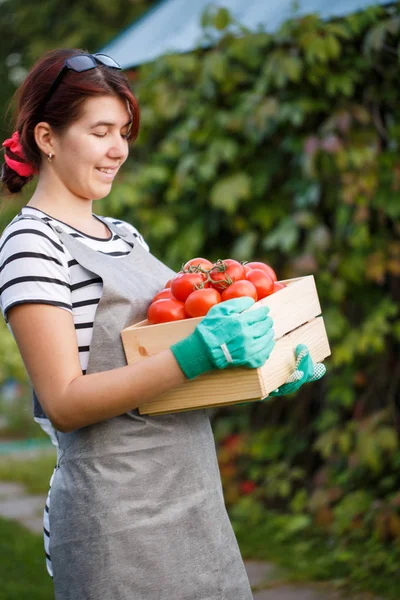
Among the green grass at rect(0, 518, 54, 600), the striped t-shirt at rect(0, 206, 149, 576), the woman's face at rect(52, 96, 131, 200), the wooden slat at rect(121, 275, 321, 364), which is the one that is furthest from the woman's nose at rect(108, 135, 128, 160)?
the green grass at rect(0, 518, 54, 600)

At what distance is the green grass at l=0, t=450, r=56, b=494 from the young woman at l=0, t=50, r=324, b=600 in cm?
421

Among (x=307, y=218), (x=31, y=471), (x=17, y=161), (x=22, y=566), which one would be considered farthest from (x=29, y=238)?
(x=31, y=471)

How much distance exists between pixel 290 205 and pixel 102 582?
2.86 meters

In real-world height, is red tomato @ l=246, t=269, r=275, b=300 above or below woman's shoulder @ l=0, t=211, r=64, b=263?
below

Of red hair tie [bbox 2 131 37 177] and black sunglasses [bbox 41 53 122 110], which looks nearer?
black sunglasses [bbox 41 53 122 110]

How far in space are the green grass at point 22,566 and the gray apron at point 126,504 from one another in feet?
7.20

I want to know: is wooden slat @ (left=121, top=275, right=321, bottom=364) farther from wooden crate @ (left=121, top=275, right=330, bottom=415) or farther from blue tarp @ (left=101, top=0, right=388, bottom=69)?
blue tarp @ (left=101, top=0, right=388, bottom=69)

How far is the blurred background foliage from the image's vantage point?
3.88 m

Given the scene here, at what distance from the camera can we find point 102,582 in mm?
1871

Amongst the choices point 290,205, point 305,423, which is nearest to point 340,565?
point 305,423

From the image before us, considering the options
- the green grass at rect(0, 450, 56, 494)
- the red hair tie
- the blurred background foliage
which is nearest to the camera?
the red hair tie

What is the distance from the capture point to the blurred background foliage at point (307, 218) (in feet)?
12.7

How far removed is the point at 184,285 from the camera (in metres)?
1.97

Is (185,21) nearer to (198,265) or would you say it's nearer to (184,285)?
(198,265)
